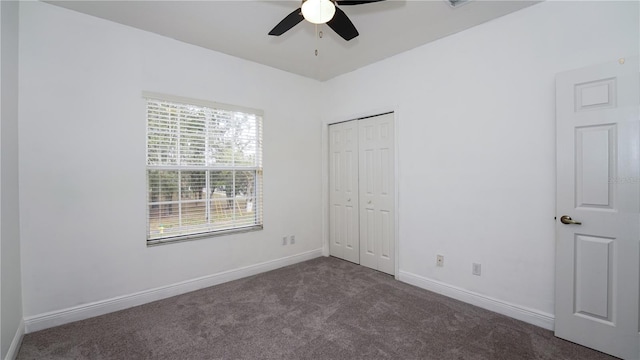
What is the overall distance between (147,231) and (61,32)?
6.40 feet

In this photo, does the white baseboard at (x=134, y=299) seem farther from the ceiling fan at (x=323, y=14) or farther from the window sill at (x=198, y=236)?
the ceiling fan at (x=323, y=14)

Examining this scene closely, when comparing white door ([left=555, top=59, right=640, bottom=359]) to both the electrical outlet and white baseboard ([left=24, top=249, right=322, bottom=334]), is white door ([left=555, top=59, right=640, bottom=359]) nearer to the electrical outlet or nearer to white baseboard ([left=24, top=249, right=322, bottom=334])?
the electrical outlet

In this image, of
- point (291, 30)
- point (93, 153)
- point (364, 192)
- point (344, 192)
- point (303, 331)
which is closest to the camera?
point (303, 331)

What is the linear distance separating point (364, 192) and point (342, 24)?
2244 mm

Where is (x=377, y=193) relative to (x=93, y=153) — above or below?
below

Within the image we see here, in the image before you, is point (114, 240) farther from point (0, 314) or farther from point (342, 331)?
point (342, 331)

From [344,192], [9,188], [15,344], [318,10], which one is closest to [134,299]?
[15,344]

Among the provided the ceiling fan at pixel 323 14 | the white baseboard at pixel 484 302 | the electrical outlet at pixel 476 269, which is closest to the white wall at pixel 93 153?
the ceiling fan at pixel 323 14

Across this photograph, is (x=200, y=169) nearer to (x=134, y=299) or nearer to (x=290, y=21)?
(x=134, y=299)

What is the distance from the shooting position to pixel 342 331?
2250mm

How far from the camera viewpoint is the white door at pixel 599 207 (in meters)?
1.89

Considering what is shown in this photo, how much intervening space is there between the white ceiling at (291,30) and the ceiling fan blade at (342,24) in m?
0.34

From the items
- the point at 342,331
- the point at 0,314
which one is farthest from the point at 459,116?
the point at 0,314

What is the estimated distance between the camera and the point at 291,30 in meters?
2.77
